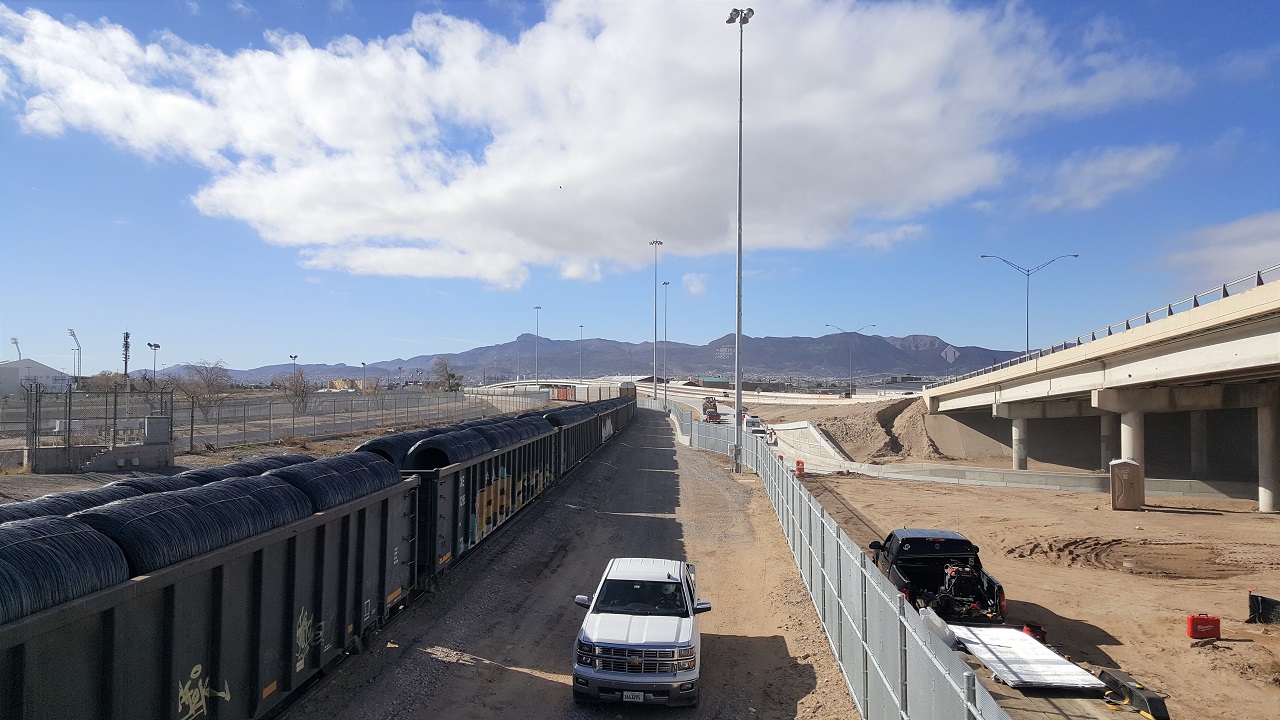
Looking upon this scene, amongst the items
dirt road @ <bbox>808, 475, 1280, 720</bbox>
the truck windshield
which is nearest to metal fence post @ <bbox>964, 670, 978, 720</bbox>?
dirt road @ <bbox>808, 475, 1280, 720</bbox>

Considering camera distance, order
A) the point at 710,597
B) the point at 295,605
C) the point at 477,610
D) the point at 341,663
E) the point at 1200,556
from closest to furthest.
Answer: the point at 295,605
the point at 341,663
the point at 477,610
the point at 710,597
the point at 1200,556

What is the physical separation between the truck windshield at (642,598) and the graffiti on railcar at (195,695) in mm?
5175

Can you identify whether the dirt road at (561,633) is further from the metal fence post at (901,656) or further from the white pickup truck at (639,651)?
the metal fence post at (901,656)

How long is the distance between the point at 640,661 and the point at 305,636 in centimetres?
402

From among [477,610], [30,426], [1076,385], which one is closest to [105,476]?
[30,426]

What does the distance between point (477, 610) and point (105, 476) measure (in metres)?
20.2

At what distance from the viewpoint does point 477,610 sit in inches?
522

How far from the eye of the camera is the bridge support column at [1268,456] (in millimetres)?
29341

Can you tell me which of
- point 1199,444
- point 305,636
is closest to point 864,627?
point 305,636

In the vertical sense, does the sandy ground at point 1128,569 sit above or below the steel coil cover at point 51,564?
below

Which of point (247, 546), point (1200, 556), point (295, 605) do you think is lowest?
point (1200, 556)

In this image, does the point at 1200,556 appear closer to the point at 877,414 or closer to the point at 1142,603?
the point at 1142,603

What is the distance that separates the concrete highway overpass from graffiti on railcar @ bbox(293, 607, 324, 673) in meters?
25.1

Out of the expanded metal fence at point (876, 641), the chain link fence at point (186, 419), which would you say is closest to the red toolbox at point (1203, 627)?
the expanded metal fence at point (876, 641)
